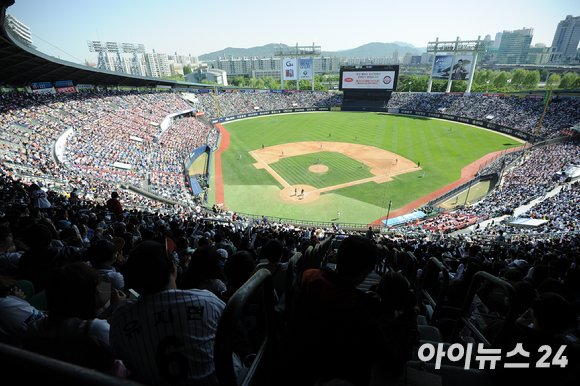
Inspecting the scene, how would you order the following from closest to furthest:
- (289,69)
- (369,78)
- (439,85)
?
(369,78) < (289,69) < (439,85)

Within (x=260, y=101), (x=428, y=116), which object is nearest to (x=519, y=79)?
(x=428, y=116)

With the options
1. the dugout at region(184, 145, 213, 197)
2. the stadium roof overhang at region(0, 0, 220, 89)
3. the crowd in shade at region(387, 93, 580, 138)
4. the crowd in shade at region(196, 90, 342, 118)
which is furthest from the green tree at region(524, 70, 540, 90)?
the stadium roof overhang at region(0, 0, 220, 89)

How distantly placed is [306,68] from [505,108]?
46444 millimetres

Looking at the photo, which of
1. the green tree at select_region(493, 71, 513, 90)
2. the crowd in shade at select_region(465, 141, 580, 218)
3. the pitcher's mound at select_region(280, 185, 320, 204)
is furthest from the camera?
the green tree at select_region(493, 71, 513, 90)

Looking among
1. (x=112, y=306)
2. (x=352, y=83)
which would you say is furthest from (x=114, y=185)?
(x=352, y=83)

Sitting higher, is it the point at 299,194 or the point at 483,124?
the point at 483,124

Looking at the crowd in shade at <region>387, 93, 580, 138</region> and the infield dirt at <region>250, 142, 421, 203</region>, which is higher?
the crowd in shade at <region>387, 93, 580, 138</region>

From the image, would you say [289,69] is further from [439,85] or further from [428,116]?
[439,85]

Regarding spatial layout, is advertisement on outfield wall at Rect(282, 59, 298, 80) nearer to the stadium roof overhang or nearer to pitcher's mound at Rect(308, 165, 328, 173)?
the stadium roof overhang

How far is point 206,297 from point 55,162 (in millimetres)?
29191

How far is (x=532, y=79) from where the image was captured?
293ft

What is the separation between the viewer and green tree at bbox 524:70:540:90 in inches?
3502

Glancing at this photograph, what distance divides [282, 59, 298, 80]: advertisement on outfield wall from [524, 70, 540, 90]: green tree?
73.6m

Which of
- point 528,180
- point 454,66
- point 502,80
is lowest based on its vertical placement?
point 528,180
